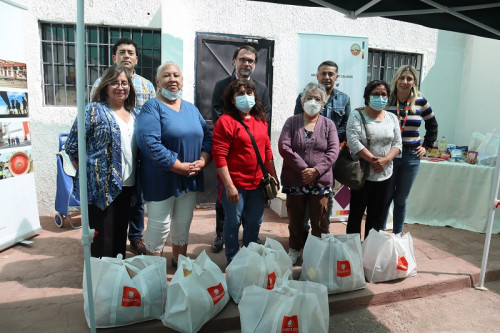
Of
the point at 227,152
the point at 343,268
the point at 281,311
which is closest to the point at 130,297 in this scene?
the point at 281,311

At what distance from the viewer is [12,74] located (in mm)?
3795

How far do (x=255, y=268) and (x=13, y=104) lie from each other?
10.2 ft

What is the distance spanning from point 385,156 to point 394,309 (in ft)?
4.53

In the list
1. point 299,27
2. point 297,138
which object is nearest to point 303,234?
point 297,138

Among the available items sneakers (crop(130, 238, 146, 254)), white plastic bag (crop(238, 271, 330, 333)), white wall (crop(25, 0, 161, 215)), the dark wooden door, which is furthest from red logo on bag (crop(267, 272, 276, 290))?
white wall (crop(25, 0, 161, 215))

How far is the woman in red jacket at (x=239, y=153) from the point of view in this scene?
9.78 ft

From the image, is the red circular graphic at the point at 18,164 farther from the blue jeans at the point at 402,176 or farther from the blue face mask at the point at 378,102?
the blue jeans at the point at 402,176

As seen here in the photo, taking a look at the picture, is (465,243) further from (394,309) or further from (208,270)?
(208,270)

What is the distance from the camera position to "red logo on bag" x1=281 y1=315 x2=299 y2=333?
7.19 ft

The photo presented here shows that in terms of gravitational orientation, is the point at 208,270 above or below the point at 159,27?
below

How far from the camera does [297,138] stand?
3.30 metres

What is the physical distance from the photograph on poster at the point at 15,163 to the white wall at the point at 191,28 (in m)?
0.98

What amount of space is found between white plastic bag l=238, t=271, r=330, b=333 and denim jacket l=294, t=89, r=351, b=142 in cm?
202

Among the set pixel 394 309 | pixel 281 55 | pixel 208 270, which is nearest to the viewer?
pixel 208 270
